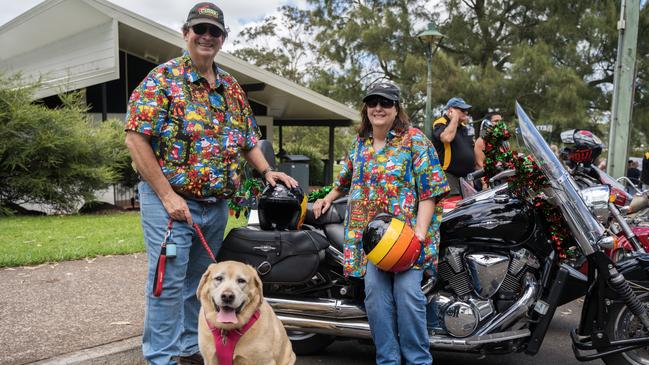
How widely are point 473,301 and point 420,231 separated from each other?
2.01 feet

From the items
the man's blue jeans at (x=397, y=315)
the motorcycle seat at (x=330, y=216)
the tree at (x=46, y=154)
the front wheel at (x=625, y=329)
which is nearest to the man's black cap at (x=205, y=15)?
the motorcycle seat at (x=330, y=216)

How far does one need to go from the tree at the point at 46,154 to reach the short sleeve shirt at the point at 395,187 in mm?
8634

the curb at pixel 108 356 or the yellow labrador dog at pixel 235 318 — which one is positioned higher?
the yellow labrador dog at pixel 235 318

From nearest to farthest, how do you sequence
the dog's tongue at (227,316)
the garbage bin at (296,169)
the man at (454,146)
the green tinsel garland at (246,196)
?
the dog's tongue at (227,316) → the green tinsel garland at (246,196) → the man at (454,146) → the garbage bin at (296,169)

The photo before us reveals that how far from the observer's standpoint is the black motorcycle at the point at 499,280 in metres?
3.31

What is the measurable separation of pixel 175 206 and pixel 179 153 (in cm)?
30

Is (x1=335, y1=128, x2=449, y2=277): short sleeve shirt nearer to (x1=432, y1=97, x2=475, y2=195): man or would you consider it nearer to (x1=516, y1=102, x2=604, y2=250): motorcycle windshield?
(x1=516, y1=102, x2=604, y2=250): motorcycle windshield

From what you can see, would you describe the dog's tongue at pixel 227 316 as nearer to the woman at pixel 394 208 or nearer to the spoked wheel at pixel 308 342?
the woman at pixel 394 208

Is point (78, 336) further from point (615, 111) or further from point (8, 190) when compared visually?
point (8, 190)

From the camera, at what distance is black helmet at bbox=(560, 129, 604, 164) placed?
4.34m

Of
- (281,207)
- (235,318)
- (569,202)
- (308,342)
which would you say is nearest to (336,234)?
(281,207)

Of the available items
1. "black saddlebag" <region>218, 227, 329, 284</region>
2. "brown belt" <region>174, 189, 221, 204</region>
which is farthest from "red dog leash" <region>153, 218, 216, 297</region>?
"black saddlebag" <region>218, 227, 329, 284</region>

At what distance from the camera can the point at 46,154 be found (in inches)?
408

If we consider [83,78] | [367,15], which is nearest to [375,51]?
[367,15]
